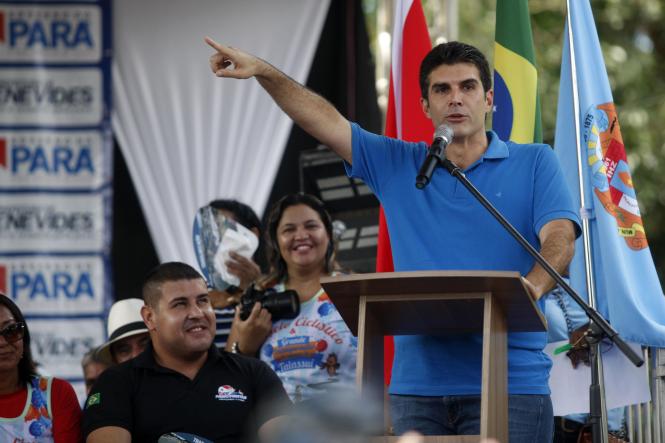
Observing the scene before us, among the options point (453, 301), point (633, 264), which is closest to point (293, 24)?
point (633, 264)

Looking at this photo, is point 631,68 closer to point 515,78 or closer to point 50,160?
point 50,160

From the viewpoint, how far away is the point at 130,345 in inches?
238

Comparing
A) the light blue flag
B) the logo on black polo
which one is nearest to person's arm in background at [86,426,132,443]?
the logo on black polo

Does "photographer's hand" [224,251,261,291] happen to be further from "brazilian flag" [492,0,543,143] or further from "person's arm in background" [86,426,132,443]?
"person's arm in background" [86,426,132,443]

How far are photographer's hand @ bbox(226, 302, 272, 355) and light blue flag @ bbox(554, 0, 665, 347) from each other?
4.86 ft

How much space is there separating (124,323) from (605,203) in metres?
2.62

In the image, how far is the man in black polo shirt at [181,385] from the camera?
4594 millimetres

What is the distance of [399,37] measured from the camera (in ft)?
19.8

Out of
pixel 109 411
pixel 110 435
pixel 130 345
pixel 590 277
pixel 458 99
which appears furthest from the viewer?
pixel 130 345

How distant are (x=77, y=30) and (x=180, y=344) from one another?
10.9ft

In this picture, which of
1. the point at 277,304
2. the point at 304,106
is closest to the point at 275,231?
the point at 277,304

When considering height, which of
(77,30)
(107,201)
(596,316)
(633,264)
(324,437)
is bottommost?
(324,437)

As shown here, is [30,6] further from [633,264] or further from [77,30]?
[633,264]

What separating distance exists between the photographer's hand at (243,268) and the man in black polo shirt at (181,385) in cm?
84
